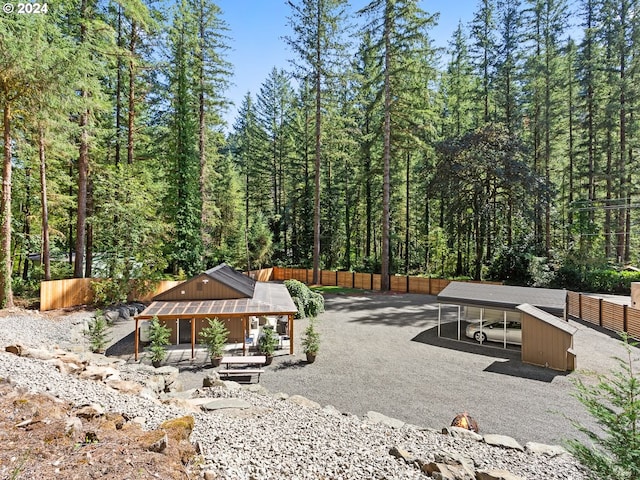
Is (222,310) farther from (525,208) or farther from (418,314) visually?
(525,208)

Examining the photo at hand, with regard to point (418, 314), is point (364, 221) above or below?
above

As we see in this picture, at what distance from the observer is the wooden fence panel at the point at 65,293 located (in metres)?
14.4

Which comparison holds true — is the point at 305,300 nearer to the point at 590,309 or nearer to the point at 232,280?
the point at 232,280

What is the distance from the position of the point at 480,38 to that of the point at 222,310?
27.7 m

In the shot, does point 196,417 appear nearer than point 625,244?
Yes

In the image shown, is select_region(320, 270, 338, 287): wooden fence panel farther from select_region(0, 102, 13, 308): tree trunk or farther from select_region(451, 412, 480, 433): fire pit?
select_region(451, 412, 480, 433): fire pit

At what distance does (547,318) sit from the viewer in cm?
1088

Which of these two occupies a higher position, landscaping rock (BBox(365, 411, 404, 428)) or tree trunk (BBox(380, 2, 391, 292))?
tree trunk (BBox(380, 2, 391, 292))

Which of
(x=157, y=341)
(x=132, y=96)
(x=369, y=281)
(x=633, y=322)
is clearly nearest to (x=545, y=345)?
(x=633, y=322)

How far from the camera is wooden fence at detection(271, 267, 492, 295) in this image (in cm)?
2358

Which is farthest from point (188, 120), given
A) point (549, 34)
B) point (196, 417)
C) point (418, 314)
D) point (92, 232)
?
point (549, 34)

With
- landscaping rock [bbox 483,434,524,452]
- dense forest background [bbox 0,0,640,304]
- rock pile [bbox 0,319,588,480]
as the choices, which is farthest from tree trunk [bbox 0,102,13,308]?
landscaping rock [bbox 483,434,524,452]

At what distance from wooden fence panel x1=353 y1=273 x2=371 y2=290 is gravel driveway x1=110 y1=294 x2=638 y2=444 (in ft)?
34.8

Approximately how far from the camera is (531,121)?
1038 inches
